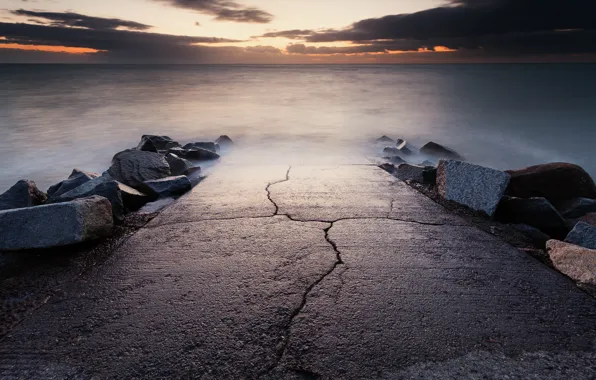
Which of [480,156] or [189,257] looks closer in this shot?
[189,257]

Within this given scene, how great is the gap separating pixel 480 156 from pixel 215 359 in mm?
12975

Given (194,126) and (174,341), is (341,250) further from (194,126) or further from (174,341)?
(194,126)

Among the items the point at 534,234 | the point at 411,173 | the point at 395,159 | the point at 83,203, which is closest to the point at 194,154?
the point at 411,173

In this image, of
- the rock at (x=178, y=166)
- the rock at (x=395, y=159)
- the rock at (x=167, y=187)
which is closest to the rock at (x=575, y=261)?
the rock at (x=167, y=187)

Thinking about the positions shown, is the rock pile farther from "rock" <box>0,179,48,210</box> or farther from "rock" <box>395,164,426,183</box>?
"rock" <box>395,164,426,183</box>

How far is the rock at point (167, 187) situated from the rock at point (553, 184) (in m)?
4.16

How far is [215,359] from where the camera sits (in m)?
1.60

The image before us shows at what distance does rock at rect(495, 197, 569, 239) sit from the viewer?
11.8 feet

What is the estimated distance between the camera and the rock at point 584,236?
298 centimetres

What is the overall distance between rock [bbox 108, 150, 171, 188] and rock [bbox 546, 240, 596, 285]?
445cm

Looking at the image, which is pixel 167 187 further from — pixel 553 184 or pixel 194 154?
pixel 553 184

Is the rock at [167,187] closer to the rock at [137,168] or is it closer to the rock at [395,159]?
the rock at [137,168]

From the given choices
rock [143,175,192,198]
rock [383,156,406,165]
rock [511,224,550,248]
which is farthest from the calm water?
rock [511,224,550,248]

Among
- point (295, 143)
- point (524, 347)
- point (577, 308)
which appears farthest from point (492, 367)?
point (295, 143)
